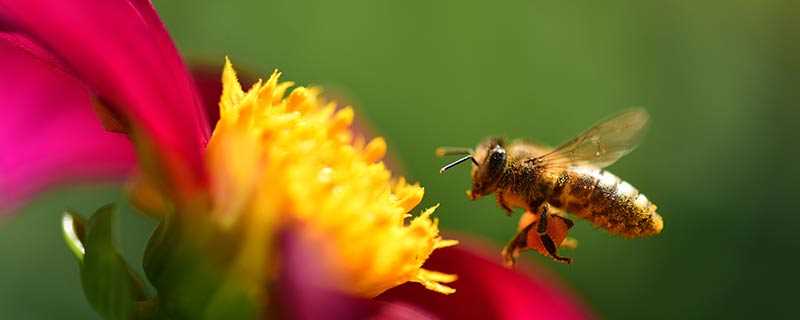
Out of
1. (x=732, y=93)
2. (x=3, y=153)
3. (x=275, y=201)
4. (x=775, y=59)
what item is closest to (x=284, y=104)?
(x=275, y=201)

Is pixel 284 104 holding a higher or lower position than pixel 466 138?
lower

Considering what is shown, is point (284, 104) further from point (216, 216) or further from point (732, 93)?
point (732, 93)

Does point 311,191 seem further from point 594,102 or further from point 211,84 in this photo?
point 594,102

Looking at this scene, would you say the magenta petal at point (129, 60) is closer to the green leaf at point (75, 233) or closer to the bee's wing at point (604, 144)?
the green leaf at point (75, 233)

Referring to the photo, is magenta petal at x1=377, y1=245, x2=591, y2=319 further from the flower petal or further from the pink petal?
the pink petal

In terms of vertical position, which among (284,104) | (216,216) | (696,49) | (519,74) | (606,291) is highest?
(696,49)

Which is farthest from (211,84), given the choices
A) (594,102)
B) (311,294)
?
(594,102)

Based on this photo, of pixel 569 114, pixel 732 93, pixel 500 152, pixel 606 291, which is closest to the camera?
pixel 500 152
